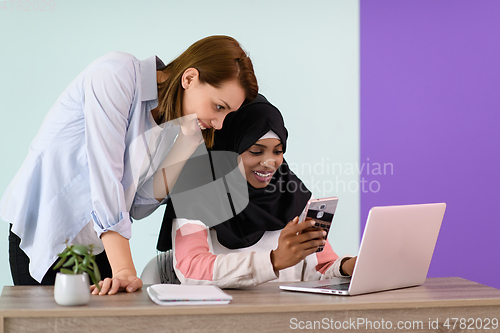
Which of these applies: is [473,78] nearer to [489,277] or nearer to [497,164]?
[497,164]

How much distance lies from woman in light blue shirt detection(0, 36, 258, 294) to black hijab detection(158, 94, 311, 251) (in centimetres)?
23

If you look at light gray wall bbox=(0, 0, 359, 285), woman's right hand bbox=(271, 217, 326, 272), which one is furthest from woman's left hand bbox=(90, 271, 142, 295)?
light gray wall bbox=(0, 0, 359, 285)

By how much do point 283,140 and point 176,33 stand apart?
1199 millimetres

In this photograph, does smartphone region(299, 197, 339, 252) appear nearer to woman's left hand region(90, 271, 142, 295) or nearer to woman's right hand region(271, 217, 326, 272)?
woman's right hand region(271, 217, 326, 272)

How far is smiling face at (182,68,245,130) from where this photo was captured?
1.38 metres

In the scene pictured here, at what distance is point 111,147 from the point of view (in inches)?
46.5

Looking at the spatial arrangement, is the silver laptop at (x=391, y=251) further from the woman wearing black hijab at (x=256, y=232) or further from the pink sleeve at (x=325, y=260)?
the pink sleeve at (x=325, y=260)

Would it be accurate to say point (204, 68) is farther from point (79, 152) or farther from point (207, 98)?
point (79, 152)

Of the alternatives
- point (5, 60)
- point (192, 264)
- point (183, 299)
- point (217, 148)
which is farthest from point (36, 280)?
point (5, 60)

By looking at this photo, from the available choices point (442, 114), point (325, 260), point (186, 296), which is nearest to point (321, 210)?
point (186, 296)

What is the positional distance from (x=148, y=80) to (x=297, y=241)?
582 millimetres

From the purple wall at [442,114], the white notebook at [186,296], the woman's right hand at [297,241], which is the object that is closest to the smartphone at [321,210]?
the woman's right hand at [297,241]

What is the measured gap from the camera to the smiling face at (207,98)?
1385mm

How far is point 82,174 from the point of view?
1.32 m
